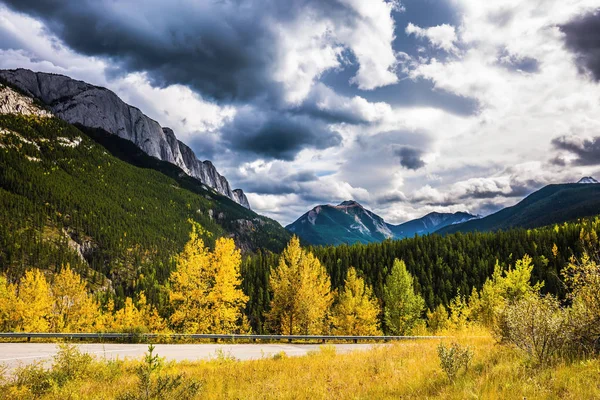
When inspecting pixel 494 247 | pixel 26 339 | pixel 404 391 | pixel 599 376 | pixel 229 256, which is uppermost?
pixel 229 256

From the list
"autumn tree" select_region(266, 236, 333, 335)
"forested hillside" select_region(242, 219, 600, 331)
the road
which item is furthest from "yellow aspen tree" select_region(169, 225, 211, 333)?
"forested hillside" select_region(242, 219, 600, 331)

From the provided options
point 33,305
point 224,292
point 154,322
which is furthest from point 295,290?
point 33,305

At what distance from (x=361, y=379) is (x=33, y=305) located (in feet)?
174

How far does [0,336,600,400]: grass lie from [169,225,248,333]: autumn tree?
12142mm

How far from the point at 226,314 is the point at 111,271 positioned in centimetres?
17588

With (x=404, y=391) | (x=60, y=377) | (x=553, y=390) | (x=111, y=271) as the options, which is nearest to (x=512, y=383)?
(x=553, y=390)

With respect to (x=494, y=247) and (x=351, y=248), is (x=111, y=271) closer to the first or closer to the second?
(x=351, y=248)

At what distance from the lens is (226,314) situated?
2392 centimetres

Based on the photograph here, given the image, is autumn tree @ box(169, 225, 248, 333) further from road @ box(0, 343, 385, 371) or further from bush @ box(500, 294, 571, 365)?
bush @ box(500, 294, 571, 365)

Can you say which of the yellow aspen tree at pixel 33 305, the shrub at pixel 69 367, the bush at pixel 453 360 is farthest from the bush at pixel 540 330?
the yellow aspen tree at pixel 33 305

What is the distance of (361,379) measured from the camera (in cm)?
815

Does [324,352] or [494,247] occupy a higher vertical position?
[324,352]

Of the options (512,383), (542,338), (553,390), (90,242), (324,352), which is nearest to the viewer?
(553,390)

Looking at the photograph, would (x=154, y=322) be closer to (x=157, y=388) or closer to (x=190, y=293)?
(x=190, y=293)
